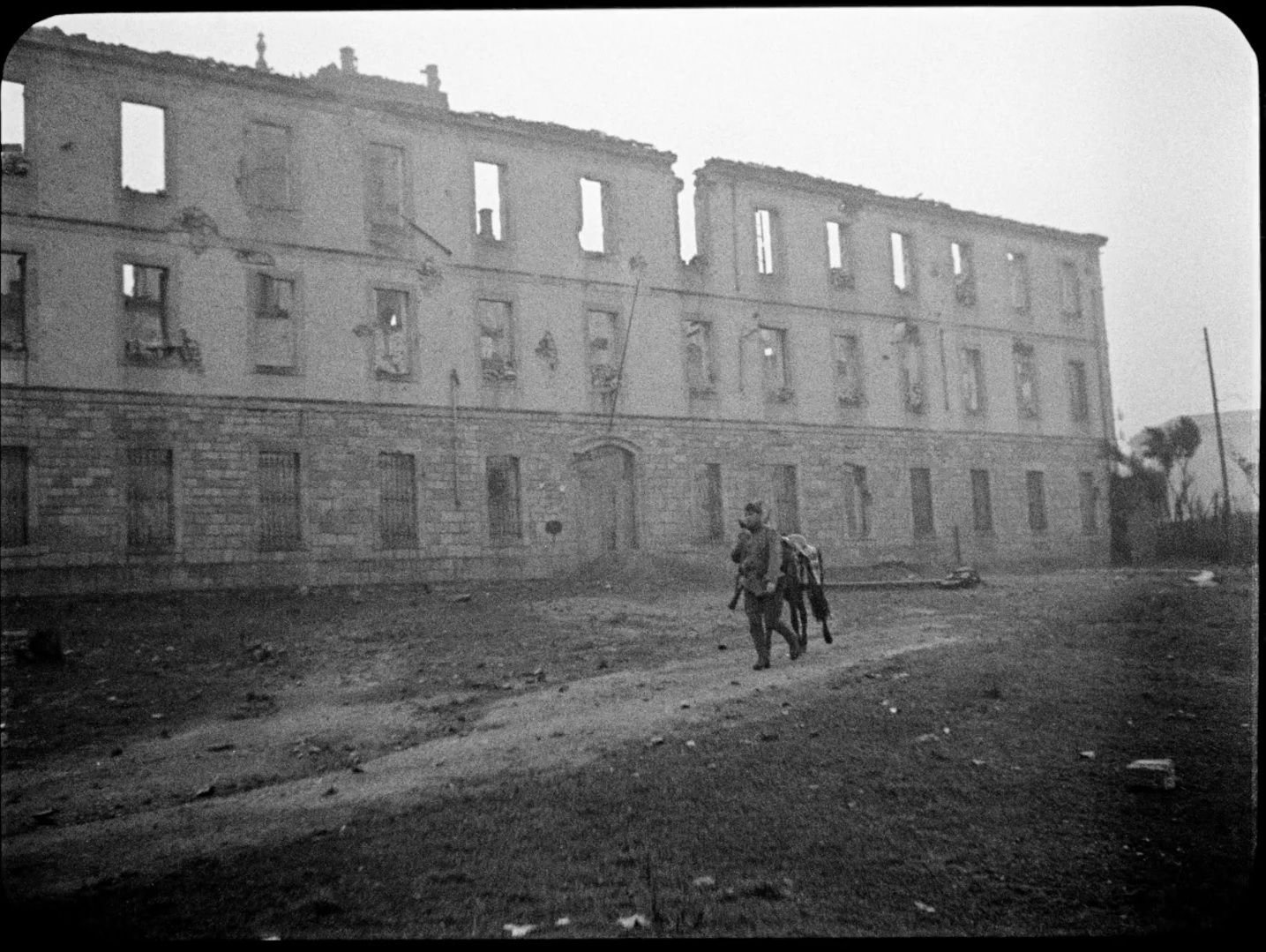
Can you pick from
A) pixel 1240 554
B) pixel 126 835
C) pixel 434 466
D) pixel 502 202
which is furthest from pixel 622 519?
pixel 1240 554

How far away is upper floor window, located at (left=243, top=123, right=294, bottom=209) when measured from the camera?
5.16 meters

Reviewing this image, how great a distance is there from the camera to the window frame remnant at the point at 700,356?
6.26 metres

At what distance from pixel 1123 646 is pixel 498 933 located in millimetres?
4990

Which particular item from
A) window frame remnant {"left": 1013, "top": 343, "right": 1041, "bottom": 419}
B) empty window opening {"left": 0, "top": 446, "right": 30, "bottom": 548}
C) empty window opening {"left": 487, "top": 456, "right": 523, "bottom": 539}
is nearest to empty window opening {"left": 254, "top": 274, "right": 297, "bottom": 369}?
empty window opening {"left": 0, "top": 446, "right": 30, "bottom": 548}

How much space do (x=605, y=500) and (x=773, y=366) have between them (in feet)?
5.59

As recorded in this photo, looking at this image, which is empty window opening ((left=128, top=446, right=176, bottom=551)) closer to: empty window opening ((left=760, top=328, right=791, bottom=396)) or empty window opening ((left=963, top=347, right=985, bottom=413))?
empty window opening ((left=760, top=328, right=791, bottom=396))

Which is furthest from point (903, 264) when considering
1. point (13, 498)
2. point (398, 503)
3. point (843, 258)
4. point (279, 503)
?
point (13, 498)

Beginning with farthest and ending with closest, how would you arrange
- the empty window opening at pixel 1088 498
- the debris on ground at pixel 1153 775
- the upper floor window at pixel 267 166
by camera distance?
the empty window opening at pixel 1088 498, the upper floor window at pixel 267 166, the debris on ground at pixel 1153 775

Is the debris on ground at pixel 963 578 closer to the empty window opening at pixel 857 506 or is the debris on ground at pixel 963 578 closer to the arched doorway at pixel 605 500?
the empty window opening at pixel 857 506

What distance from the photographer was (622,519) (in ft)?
21.2

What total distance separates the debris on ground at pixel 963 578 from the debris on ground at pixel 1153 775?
2109 millimetres

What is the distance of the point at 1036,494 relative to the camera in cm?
639

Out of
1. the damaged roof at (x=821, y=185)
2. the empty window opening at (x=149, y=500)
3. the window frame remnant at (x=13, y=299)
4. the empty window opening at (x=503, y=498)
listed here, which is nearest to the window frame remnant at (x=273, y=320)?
the empty window opening at (x=149, y=500)

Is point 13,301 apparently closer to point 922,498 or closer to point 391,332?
point 391,332
